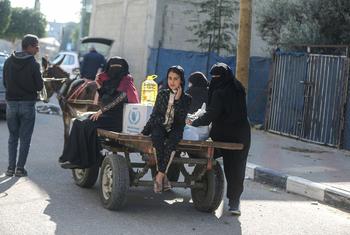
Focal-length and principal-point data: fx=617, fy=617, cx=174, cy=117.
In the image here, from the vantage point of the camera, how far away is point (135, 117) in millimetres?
6984

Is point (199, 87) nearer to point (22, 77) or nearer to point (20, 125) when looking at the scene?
point (22, 77)

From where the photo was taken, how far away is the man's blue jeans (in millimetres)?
8422

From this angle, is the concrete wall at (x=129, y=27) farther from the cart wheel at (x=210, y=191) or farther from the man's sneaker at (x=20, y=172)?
the cart wheel at (x=210, y=191)

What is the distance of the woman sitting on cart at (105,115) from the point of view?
24.2 feet

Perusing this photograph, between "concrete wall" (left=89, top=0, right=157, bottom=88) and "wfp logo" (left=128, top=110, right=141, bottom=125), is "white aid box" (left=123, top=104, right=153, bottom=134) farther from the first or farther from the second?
"concrete wall" (left=89, top=0, right=157, bottom=88)

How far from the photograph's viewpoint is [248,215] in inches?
285

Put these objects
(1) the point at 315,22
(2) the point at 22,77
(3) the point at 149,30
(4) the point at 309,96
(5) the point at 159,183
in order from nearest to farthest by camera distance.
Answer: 1. (5) the point at 159,183
2. (2) the point at 22,77
3. (4) the point at 309,96
4. (1) the point at 315,22
5. (3) the point at 149,30

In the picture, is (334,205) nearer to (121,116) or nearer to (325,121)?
(121,116)

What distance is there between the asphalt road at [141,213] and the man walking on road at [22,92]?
0.37 meters

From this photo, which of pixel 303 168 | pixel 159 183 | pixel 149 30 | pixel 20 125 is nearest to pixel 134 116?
pixel 159 183

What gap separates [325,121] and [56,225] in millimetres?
8783

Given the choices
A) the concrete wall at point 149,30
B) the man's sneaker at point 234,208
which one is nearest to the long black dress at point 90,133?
the man's sneaker at point 234,208

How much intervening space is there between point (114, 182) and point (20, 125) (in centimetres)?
247

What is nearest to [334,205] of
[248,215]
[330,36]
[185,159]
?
[248,215]
